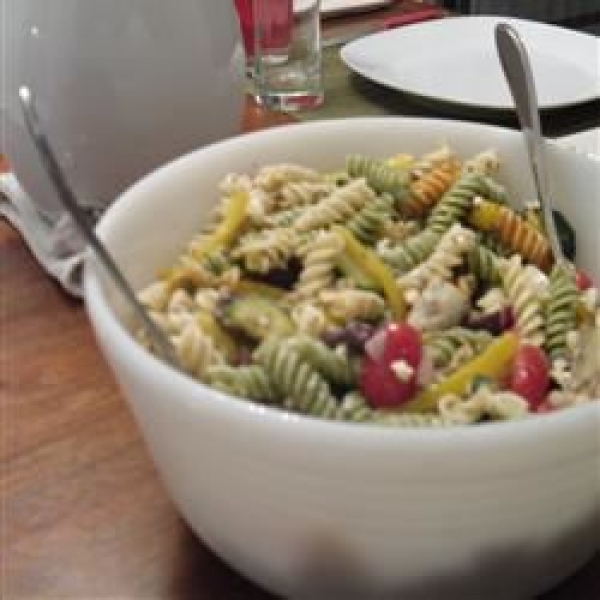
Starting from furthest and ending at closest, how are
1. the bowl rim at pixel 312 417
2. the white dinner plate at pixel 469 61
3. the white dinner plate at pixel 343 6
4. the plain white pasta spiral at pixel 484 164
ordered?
the white dinner plate at pixel 343 6
the white dinner plate at pixel 469 61
the plain white pasta spiral at pixel 484 164
the bowl rim at pixel 312 417

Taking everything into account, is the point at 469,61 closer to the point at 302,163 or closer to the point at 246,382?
the point at 302,163

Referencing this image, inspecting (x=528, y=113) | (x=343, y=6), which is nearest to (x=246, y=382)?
(x=528, y=113)

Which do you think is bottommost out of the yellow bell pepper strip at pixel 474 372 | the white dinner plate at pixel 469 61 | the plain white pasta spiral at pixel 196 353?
the white dinner plate at pixel 469 61

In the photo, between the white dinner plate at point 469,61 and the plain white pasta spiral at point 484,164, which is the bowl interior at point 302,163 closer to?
the plain white pasta spiral at point 484,164

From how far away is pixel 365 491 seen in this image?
382 millimetres

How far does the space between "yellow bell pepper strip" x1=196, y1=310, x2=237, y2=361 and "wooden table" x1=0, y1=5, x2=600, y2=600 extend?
9cm

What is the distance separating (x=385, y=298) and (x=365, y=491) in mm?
133

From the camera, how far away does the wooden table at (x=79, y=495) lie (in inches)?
18.8

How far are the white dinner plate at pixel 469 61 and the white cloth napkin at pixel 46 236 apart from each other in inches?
12.7

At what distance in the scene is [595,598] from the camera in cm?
47

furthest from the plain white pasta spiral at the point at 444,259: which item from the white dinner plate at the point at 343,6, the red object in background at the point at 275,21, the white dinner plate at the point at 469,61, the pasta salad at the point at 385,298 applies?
the white dinner plate at the point at 343,6

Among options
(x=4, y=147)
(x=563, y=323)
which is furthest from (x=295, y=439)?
(x=4, y=147)

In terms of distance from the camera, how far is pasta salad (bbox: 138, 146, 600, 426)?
438 mm

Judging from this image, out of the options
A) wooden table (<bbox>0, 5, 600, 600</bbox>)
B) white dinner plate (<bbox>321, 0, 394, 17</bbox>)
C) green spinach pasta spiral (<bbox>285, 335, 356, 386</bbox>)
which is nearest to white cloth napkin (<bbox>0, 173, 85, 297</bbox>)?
wooden table (<bbox>0, 5, 600, 600</bbox>)
